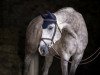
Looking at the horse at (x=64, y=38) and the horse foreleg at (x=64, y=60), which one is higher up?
the horse at (x=64, y=38)

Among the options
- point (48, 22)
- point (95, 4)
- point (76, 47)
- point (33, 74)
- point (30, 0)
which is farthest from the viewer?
point (30, 0)

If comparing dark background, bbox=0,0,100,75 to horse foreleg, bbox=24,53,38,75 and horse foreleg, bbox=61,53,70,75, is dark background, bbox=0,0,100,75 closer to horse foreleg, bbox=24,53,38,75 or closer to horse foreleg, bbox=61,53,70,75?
horse foreleg, bbox=24,53,38,75

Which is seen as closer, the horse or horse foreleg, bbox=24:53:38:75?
the horse

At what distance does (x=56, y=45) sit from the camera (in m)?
2.83

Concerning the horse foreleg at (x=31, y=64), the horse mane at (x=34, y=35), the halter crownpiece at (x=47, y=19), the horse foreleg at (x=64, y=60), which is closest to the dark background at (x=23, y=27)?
the horse foreleg at (x=31, y=64)

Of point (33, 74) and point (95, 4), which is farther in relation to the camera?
point (95, 4)

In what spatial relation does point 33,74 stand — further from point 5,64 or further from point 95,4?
point 95,4

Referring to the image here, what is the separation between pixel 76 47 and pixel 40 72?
779 mm

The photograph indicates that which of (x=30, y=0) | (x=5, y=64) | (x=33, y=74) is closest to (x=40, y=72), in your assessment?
(x=33, y=74)

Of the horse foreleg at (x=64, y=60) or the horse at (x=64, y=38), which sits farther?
the horse foreleg at (x=64, y=60)

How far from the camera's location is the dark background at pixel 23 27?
349cm

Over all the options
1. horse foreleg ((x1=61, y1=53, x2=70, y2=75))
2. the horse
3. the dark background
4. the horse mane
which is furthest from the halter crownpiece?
the dark background

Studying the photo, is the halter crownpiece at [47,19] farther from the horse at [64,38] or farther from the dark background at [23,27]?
the dark background at [23,27]

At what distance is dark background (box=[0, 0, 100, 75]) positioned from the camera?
11.4ft
